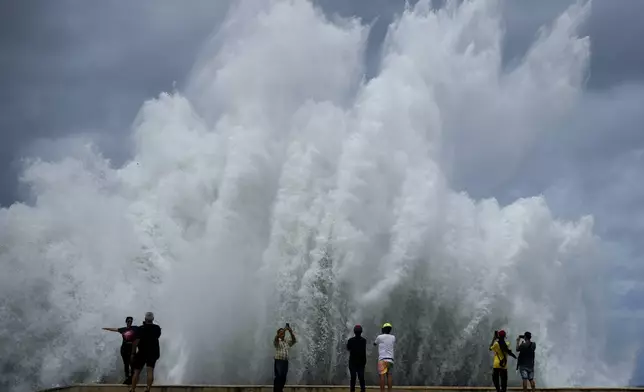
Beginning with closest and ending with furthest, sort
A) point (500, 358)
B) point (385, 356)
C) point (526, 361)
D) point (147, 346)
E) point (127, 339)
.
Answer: point (147, 346)
point (385, 356)
point (500, 358)
point (526, 361)
point (127, 339)

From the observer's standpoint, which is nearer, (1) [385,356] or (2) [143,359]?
(2) [143,359]

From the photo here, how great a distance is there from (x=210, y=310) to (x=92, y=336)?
5.50m

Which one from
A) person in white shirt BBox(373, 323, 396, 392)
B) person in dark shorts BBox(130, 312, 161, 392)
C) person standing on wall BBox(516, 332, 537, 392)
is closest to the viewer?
person in dark shorts BBox(130, 312, 161, 392)

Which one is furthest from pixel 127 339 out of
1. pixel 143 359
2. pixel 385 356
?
pixel 385 356

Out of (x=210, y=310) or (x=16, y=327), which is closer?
(x=210, y=310)

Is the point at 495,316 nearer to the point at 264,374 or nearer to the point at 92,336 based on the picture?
the point at 264,374

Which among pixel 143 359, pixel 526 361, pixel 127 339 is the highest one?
pixel 127 339

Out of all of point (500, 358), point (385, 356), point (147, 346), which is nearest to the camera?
point (147, 346)

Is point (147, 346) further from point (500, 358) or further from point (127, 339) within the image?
point (500, 358)

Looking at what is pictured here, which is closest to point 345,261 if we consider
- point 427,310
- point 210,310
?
point 427,310

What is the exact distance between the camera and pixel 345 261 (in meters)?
29.5

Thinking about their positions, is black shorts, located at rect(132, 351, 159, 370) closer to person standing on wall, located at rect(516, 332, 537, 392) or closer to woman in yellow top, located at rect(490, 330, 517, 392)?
woman in yellow top, located at rect(490, 330, 517, 392)

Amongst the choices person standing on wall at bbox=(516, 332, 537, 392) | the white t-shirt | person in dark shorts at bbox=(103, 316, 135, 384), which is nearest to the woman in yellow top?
person standing on wall at bbox=(516, 332, 537, 392)

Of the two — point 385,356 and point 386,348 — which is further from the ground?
point 386,348
